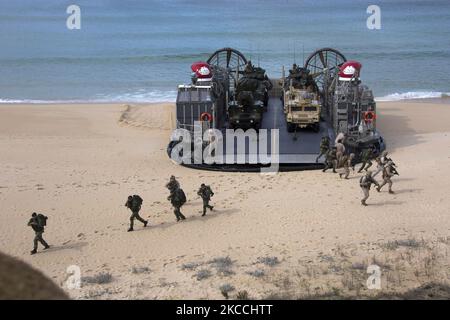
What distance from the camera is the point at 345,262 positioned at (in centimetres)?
1232

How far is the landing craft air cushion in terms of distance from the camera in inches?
785

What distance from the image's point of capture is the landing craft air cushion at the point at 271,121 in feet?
65.4

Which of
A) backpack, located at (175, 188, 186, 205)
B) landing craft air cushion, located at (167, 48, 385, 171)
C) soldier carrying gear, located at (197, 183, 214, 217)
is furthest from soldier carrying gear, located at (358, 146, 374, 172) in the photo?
backpack, located at (175, 188, 186, 205)

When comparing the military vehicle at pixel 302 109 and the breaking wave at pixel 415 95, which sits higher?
the breaking wave at pixel 415 95

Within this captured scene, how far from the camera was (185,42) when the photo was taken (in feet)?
214

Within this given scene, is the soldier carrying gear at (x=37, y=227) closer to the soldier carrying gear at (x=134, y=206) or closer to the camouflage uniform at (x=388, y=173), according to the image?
the soldier carrying gear at (x=134, y=206)

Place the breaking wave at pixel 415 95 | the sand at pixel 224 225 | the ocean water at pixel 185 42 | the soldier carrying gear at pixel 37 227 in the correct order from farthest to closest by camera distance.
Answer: the ocean water at pixel 185 42, the breaking wave at pixel 415 95, the soldier carrying gear at pixel 37 227, the sand at pixel 224 225

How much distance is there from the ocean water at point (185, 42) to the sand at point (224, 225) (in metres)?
18.6

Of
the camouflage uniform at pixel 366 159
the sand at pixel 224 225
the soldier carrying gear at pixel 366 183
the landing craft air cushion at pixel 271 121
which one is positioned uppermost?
the landing craft air cushion at pixel 271 121

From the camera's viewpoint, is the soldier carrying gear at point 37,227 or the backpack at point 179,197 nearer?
the soldier carrying gear at point 37,227

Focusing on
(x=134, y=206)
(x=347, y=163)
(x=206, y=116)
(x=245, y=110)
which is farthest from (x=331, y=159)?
(x=134, y=206)

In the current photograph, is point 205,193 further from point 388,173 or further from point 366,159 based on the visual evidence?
point 366,159

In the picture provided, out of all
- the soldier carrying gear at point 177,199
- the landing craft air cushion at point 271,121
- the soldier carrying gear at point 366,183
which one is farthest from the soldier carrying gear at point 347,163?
the soldier carrying gear at point 177,199

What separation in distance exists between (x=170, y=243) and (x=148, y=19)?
72.1 m
